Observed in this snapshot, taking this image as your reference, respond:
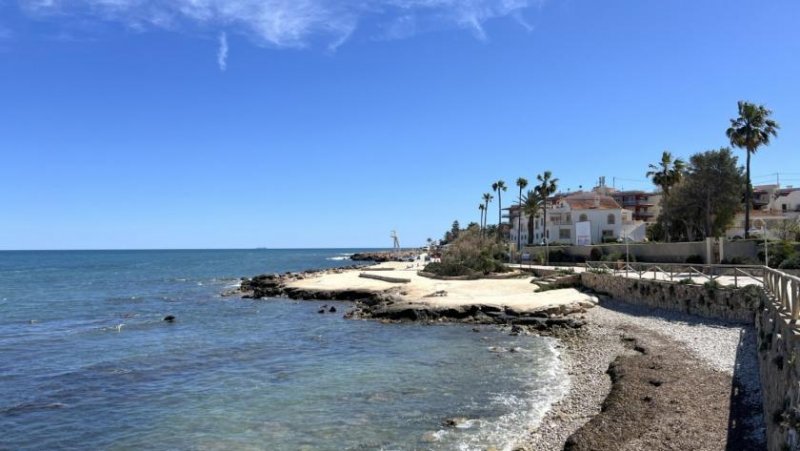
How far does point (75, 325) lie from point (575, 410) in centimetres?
3509

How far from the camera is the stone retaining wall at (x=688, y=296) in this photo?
26062 mm

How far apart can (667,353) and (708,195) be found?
46.2 meters

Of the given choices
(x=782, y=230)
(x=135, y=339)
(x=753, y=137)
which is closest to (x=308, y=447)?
(x=135, y=339)

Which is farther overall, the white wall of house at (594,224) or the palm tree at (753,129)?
the white wall of house at (594,224)

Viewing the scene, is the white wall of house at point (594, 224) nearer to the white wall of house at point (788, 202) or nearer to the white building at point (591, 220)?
the white building at point (591, 220)

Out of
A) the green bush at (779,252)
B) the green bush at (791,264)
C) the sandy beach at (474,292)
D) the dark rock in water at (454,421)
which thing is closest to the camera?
the dark rock in water at (454,421)

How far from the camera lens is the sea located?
1538cm

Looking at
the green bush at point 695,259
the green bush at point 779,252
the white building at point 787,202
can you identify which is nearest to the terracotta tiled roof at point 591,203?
the white building at point 787,202

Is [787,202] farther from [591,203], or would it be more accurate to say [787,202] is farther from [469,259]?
[469,259]

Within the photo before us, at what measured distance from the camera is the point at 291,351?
27.4m

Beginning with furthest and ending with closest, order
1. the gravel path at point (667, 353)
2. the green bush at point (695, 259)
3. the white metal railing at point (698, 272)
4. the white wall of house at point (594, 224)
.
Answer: the white wall of house at point (594, 224)
the green bush at point (695, 259)
the white metal railing at point (698, 272)
the gravel path at point (667, 353)

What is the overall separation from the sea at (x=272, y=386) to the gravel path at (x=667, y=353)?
818 millimetres

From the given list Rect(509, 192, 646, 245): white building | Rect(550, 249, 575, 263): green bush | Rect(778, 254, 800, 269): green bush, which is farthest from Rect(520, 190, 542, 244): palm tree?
Rect(778, 254, 800, 269): green bush

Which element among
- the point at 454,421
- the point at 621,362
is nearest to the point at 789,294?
the point at 621,362
